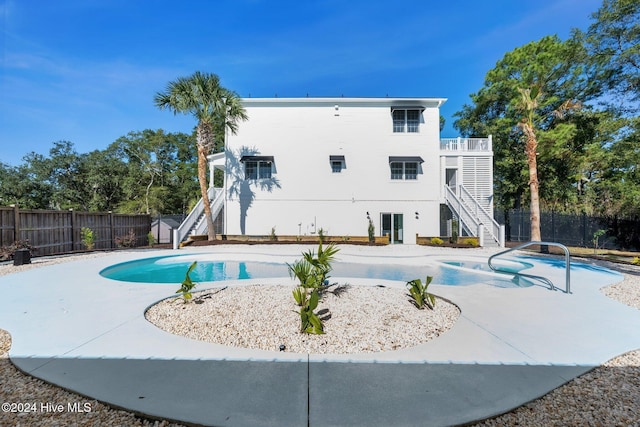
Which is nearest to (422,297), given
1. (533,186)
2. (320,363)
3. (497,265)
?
(320,363)

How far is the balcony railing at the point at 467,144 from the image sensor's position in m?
18.0

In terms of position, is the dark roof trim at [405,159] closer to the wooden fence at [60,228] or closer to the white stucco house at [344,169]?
the white stucco house at [344,169]

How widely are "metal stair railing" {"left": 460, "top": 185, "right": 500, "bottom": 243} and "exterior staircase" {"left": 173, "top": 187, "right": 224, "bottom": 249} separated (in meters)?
15.6

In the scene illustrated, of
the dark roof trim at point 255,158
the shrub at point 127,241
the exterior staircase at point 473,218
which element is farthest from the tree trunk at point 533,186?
the shrub at point 127,241

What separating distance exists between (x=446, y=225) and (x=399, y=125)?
7480 millimetres

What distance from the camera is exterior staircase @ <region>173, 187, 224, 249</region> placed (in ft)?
49.4

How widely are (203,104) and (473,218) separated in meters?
16.4

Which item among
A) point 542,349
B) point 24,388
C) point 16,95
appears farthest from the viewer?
point 16,95

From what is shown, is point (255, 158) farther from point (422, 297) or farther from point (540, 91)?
point (540, 91)

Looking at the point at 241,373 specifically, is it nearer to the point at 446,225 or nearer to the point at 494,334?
the point at 494,334

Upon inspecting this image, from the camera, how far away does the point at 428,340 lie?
3.59 metres

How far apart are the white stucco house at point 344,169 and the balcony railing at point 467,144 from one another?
66mm

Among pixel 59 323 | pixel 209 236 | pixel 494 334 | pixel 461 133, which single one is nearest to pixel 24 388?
pixel 59 323

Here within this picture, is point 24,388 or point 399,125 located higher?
point 399,125
